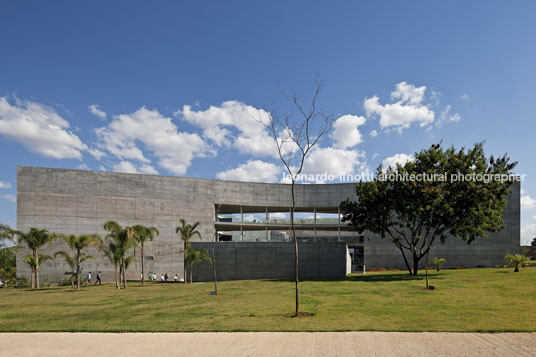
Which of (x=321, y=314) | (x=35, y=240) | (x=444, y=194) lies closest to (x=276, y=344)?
(x=321, y=314)

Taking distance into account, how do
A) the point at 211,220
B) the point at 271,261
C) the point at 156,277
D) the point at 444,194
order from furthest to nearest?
the point at 211,220 → the point at 156,277 → the point at 271,261 → the point at 444,194

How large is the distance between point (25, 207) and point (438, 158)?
153 feet

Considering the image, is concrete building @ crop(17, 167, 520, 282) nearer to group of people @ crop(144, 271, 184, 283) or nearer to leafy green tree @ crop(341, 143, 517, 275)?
group of people @ crop(144, 271, 184, 283)

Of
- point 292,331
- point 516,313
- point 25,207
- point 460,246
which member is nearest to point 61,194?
point 25,207

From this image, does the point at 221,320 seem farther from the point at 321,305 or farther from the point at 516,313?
the point at 516,313

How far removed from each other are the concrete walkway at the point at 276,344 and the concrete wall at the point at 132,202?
3663cm

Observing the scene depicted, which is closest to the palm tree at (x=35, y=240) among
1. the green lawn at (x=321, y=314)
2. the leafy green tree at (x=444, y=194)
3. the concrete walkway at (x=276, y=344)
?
the green lawn at (x=321, y=314)

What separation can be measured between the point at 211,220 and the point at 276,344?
4192cm

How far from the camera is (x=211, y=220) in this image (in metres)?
50.6

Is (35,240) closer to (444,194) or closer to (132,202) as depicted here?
(132,202)

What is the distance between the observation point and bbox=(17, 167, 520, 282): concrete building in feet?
130

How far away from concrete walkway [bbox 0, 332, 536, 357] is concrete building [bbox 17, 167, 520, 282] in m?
28.3

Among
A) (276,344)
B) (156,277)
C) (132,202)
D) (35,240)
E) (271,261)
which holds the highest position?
(132,202)

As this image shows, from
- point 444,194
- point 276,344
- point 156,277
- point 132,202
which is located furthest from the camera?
point 132,202
